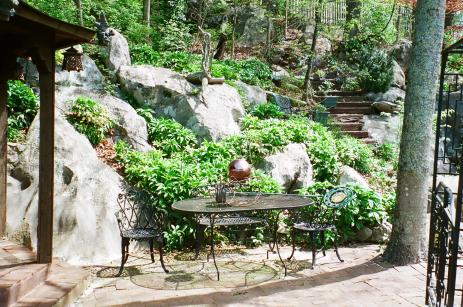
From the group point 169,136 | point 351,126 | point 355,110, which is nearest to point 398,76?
point 355,110

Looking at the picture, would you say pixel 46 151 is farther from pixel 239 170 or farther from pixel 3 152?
pixel 239 170

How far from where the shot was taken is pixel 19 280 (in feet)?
13.0

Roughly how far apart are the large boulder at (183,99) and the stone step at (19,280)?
4.81m

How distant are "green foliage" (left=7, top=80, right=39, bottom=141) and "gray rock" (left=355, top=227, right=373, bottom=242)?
5.48 meters

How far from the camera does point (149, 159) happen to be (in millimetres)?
7191

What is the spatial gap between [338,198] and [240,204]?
1.41m

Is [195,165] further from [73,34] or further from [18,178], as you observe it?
[73,34]

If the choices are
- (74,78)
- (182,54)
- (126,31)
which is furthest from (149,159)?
(126,31)

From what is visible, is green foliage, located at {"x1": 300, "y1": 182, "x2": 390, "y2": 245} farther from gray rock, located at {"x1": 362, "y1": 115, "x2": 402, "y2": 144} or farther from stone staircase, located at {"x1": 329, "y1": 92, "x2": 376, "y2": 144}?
gray rock, located at {"x1": 362, "y1": 115, "x2": 402, "y2": 144}

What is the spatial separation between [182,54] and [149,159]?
5.14m

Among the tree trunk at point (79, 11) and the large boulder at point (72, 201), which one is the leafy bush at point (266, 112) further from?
the tree trunk at point (79, 11)

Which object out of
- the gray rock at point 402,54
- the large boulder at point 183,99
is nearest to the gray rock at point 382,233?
the large boulder at point 183,99

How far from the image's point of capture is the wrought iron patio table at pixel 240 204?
16.0ft

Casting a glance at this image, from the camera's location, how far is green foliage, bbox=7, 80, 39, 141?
721 centimetres
